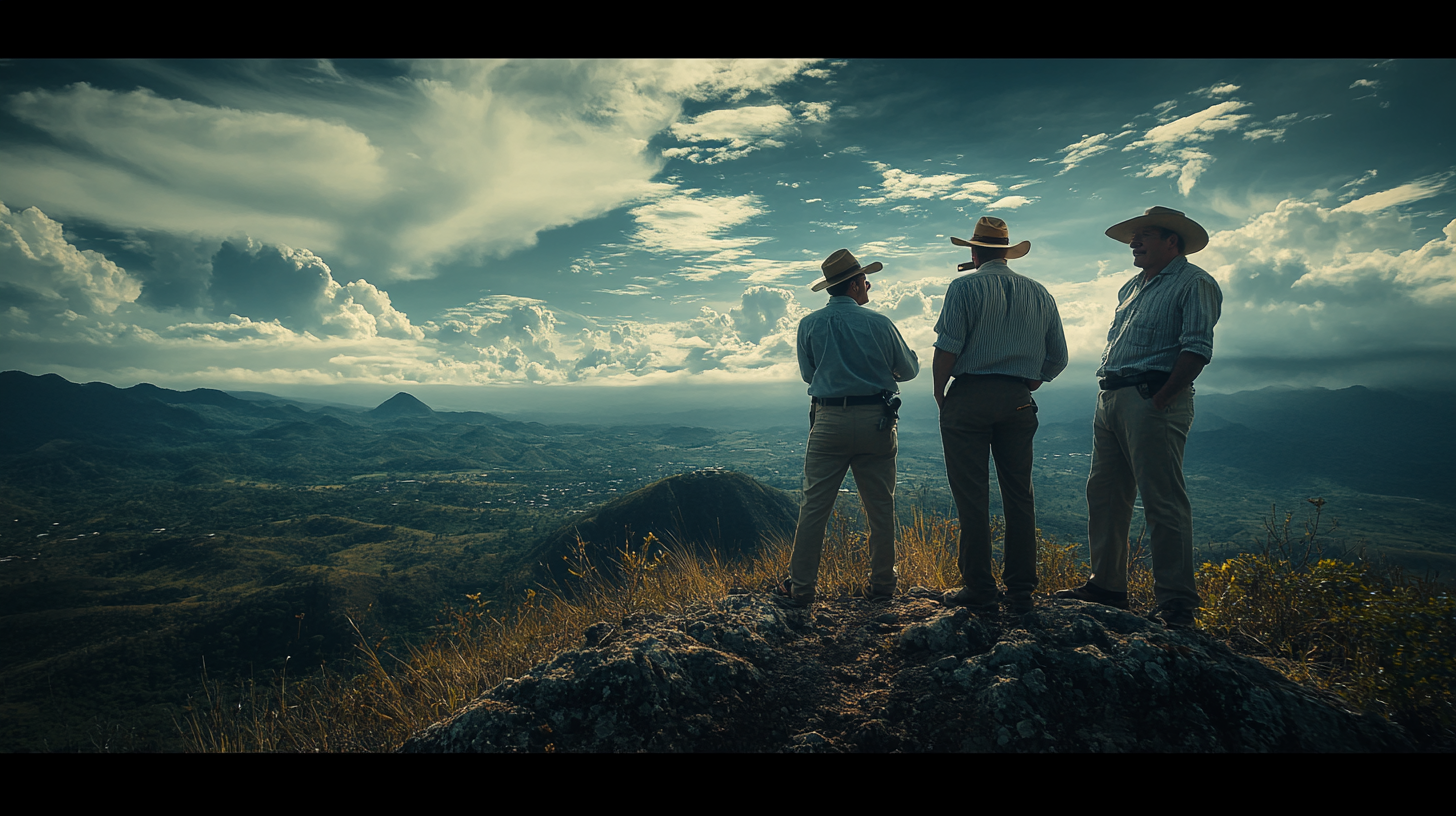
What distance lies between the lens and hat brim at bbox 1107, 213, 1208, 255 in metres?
3.66

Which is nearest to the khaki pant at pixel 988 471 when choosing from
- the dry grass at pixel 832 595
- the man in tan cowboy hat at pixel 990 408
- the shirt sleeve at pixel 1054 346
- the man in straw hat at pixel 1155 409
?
the man in tan cowboy hat at pixel 990 408

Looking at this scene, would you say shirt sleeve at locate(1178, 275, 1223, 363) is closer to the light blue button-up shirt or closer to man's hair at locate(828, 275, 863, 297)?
the light blue button-up shirt

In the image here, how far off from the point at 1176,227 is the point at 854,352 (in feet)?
7.50

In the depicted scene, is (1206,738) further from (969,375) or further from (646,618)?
(646,618)

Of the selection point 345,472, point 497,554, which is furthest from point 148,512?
point 497,554

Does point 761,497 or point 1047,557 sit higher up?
point 1047,557

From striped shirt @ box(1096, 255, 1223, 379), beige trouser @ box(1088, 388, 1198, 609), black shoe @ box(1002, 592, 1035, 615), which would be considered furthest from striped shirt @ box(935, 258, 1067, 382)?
black shoe @ box(1002, 592, 1035, 615)

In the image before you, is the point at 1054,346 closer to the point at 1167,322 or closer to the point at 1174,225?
the point at 1167,322

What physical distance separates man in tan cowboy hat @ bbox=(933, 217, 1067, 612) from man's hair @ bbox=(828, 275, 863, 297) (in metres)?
0.77

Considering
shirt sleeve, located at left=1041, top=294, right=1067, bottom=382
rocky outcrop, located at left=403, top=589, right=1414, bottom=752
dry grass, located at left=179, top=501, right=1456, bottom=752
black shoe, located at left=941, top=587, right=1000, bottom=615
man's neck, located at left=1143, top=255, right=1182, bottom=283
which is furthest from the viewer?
shirt sleeve, located at left=1041, top=294, right=1067, bottom=382

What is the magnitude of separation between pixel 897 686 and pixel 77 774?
10.1 ft

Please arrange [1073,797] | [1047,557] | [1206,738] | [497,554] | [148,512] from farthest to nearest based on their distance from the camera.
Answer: [148,512]
[497,554]
[1047,557]
[1206,738]
[1073,797]

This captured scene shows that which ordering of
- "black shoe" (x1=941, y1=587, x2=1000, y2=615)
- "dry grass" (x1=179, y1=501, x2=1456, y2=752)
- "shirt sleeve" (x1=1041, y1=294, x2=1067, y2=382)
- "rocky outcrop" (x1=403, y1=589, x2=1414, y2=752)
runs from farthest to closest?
"shirt sleeve" (x1=1041, y1=294, x2=1067, y2=382) < "black shoe" (x1=941, y1=587, x2=1000, y2=615) < "dry grass" (x1=179, y1=501, x2=1456, y2=752) < "rocky outcrop" (x1=403, y1=589, x2=1414, y2=752)
